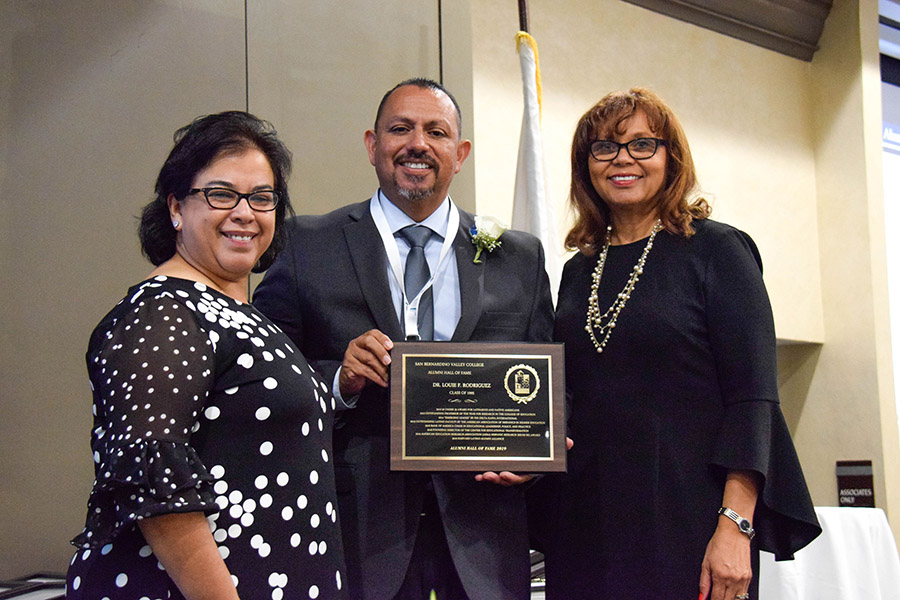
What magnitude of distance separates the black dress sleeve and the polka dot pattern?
95cm

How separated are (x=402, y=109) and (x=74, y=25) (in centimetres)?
139

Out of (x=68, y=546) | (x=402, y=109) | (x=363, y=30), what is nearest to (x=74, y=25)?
(x=363, y=30)

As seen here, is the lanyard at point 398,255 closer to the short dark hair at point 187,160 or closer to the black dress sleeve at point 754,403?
the short dark hair at point 187,160

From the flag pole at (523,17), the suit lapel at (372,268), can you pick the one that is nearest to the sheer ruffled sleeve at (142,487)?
the suit lapel at (372,268)

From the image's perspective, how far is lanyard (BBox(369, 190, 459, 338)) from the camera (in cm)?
221

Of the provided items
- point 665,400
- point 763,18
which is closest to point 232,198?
point 665,400

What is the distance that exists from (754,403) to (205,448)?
1222 millimetres

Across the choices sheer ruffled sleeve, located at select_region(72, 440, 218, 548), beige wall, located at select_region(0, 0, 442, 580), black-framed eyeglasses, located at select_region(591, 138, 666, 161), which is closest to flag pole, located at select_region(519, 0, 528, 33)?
beige wall, located at select_region(0, 0, 442, 580)

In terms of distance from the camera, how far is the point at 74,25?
309cm

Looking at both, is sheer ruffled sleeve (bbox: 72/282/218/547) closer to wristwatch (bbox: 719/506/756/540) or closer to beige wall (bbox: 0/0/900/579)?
wristwatch (bbox: 719/506/756/540)

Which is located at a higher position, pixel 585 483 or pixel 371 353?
pixel 371 353

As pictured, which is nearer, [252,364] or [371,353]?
[252,364]

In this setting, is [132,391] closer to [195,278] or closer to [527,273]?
[195,278]

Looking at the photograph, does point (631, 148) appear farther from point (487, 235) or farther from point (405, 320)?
point (405, 320)
